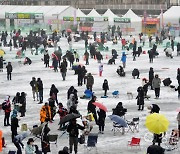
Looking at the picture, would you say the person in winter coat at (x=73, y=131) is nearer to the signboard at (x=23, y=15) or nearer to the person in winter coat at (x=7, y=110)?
the person in winter coat at (x=7, y=110)

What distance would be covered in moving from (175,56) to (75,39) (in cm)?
1581

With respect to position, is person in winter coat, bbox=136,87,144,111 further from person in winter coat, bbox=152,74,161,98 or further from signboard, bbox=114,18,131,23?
signboard, bbox=114,18,131,23

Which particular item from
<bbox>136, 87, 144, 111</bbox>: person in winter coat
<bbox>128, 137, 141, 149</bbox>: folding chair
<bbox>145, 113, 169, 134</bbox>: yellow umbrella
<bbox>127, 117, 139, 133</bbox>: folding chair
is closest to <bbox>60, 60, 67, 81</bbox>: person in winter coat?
<bbox>136, 87, 144, 111</bbox>: person in winter coat

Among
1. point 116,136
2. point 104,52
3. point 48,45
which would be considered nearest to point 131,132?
point 116,136

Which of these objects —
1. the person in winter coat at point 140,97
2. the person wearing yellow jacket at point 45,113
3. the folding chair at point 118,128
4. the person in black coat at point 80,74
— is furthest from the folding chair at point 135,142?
the person in black coat at point 80,74

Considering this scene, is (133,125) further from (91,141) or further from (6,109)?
(6,109)

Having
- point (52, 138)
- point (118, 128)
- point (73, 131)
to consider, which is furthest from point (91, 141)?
point (118, 128)

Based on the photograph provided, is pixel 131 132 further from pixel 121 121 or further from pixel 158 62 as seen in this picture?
pixel 158 62

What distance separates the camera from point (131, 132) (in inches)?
771

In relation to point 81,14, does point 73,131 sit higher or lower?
lower

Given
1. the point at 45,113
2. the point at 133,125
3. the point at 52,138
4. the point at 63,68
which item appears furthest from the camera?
the point at 63,68

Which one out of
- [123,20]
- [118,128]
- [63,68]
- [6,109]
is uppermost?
[123,20]

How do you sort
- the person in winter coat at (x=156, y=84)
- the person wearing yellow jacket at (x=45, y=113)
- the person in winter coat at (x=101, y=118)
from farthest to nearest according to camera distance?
the person in winter coat at (x=156, y=84)
the person wearing yellow jacket at (x=45, y=113)
the person in winter coat at (x=101, y=118)

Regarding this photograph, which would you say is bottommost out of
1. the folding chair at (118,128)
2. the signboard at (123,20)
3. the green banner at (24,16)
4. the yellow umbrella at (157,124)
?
the folding chair at (118,128)
